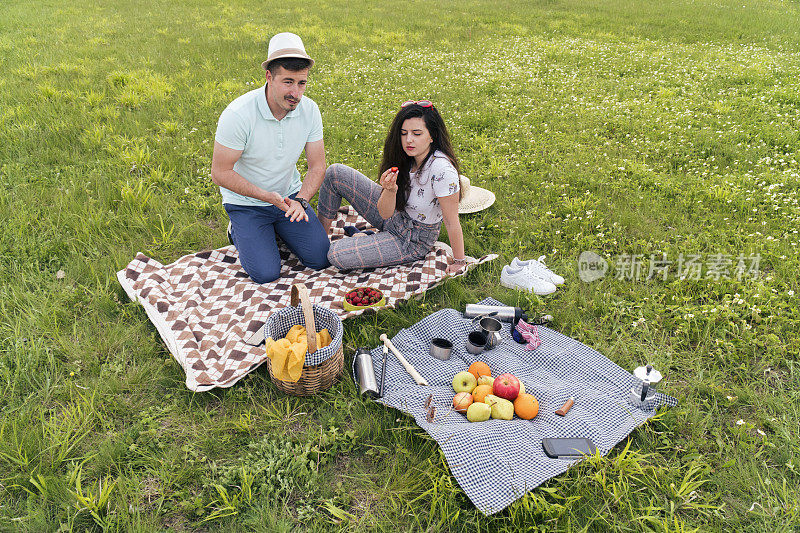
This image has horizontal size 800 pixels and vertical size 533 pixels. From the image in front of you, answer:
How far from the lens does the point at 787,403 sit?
13.1ft

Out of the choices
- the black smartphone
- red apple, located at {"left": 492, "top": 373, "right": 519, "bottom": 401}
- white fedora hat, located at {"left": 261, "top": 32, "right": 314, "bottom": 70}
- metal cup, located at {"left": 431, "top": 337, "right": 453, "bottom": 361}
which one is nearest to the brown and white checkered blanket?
metal cup, located at {"left": 431, "top": 337, "right": 453, "bottom": 361}

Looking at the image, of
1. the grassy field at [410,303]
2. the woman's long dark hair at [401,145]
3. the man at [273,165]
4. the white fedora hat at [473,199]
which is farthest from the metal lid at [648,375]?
the man at [273,165]

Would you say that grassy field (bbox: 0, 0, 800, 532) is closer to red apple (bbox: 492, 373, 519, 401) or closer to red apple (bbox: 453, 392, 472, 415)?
red apple (bbox: 453, 392, 472, 415)

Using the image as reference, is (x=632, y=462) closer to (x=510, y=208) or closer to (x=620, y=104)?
(x=510, y=208)

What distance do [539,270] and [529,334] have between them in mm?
1085

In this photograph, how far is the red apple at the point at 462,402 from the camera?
3855 millimetres

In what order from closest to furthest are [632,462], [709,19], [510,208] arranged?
[632,462], [510,208], [709,19]

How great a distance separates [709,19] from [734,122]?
10.4 meters

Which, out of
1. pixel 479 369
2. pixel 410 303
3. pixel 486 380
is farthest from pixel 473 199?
pixel 486 380

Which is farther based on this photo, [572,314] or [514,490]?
[572,314]

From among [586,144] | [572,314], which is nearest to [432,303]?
[572,314]

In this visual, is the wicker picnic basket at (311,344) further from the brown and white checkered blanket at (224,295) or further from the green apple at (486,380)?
the green apple at (486,380)

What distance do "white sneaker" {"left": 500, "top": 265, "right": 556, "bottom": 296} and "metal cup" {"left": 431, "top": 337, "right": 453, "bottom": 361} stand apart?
1.23 meters

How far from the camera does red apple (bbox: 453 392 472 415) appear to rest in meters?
3.86
